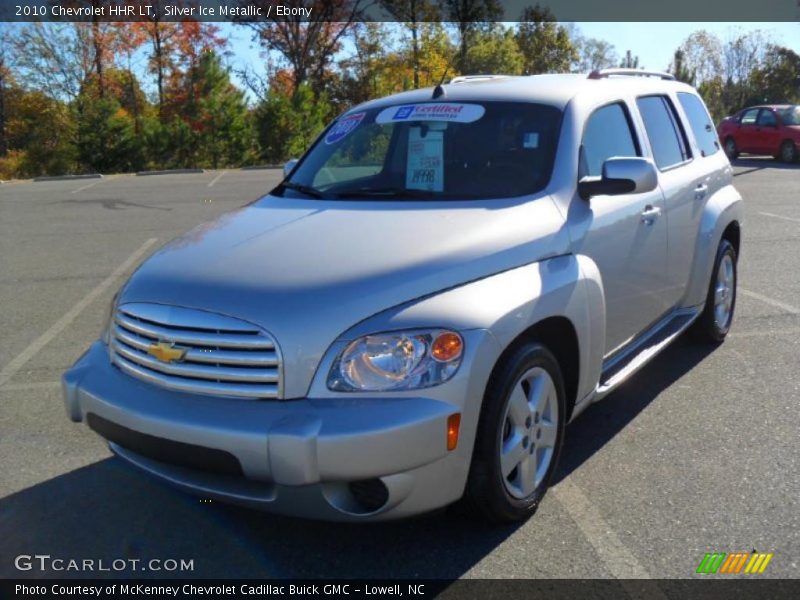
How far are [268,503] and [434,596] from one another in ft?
2.27

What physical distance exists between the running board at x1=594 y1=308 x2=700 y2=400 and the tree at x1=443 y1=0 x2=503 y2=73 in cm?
3376

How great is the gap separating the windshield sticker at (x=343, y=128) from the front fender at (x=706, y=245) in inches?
90.6

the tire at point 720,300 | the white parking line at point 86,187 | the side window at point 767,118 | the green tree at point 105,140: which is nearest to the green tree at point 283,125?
the green tree at point 105,140

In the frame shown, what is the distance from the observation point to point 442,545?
10.7 feet

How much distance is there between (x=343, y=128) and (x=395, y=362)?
7.82 ft

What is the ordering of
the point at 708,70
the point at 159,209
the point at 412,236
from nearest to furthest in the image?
the point at 412,236 < the point at 159,209 < the point at 708,70

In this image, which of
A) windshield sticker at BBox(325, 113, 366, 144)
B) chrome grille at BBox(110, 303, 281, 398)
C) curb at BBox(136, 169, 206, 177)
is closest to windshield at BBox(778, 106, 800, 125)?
curb at BBox(136, 169, 206, 177)

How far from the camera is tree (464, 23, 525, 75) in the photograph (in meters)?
40.1

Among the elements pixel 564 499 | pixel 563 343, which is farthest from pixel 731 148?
pixel 564 499

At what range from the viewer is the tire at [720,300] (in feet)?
18.1

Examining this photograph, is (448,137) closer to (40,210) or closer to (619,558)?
(619,558)

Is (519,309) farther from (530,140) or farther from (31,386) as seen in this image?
(31,386)

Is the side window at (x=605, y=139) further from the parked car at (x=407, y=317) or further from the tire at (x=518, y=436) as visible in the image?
the tire at (x=518, y=436)

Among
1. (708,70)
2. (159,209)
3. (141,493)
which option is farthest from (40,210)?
(708,70)
